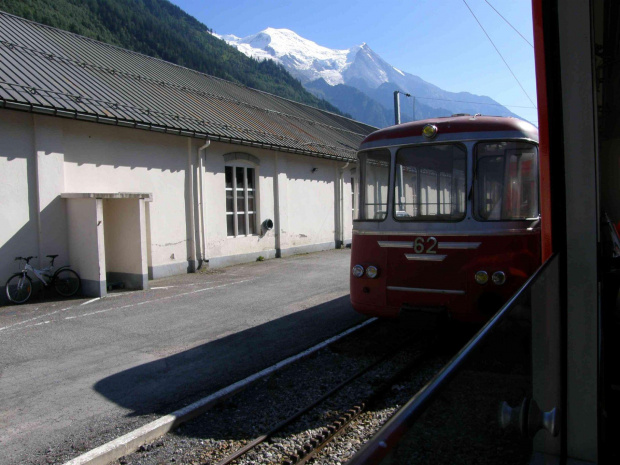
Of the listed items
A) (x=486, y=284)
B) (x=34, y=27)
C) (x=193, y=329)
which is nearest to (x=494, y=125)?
(x=486, y=284)

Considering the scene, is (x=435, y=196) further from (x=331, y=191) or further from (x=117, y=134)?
(x=331, y=191)

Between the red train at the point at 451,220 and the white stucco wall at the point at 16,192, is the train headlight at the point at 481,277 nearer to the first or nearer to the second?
the red train at the point at 451,220

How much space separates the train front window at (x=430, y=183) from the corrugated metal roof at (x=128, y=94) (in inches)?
310

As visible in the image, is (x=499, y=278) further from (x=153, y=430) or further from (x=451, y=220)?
(x=153, y=430)

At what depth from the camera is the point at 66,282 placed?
34.9 feet

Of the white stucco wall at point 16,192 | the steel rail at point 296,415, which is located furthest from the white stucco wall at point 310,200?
the steel rail at point 296,415

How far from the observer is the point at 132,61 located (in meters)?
17.4

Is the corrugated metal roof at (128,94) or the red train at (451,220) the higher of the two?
the corrugated metal roof at (128,94)

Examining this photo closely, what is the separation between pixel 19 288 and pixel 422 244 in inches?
322

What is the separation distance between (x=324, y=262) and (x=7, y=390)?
11611 mm

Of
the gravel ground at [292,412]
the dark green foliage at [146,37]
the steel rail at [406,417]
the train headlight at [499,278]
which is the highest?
the dark green foliage at [146,37]

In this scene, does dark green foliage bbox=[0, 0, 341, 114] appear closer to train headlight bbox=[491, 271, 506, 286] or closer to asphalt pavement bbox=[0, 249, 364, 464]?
asphalt pavement bbox=[0, 249, 364, 464]

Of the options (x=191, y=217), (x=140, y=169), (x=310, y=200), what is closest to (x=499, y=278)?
(x=140, y=169)

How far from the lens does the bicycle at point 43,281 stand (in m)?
9.89
